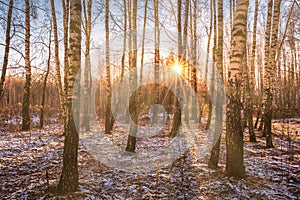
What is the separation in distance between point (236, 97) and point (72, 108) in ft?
12.2

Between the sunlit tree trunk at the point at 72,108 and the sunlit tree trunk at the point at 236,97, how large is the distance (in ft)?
11.6

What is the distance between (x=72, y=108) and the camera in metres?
3.92

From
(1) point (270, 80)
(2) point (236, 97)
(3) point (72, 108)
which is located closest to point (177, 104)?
(1) point (270, 80)

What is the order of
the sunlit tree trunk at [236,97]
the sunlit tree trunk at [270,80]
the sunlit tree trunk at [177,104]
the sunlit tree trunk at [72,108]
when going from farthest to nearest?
the sunlit tree trunk at [177,104], the sunlit tree trunk at [270,80], the sunlit tree trunk at [236,97], the sunlit tree trunk at [72,108]

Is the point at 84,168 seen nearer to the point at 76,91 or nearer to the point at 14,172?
the point at 14,172

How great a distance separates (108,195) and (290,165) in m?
5.02

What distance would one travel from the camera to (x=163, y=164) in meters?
5.98

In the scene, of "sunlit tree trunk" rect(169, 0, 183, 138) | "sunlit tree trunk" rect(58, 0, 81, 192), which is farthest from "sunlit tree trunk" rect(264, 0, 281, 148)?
"sunlit tree trunk" rect(58, 0, 81, 192)

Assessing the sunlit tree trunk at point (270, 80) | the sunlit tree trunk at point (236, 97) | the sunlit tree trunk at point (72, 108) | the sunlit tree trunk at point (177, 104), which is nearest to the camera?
the sunlit tree trunk at point (72, 108)

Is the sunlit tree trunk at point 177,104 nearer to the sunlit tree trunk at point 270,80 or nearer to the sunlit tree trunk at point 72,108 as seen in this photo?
the sunlit tree trunk at point 270,80

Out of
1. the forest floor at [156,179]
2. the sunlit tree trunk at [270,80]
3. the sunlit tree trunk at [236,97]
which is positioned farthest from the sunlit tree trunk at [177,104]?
the sunlit tree trunk at [236,97]

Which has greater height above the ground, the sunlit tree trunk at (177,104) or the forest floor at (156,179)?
the sunlit tree trunk at (177,104)

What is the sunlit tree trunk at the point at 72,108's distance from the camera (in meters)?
3.94

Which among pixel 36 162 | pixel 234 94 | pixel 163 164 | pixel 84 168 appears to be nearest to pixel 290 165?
pixel 234 94
